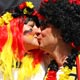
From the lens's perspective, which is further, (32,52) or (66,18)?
(32,52)

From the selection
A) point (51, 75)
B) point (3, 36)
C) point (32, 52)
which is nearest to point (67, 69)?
point (51, 75)

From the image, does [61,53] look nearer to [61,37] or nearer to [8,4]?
[61,37]

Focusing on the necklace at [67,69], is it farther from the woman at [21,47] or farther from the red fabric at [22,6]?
the red fabric at [22,6]

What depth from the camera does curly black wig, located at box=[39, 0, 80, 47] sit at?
160 cm

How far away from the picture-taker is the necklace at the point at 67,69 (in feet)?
5.24

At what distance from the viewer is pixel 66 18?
5.24ft

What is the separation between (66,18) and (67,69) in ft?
0.72

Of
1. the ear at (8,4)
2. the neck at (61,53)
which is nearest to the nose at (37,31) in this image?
the neck at (61,53)

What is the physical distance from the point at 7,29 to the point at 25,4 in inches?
5.8

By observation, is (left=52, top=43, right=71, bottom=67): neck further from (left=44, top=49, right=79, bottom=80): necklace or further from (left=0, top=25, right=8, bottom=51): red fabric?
(left=0, top=25, right=8, bottom=51): red fabric

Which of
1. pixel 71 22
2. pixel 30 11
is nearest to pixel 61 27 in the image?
pixel 71 22

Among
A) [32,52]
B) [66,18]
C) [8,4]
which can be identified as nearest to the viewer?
[66,18]

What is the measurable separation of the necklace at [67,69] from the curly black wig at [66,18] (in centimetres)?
6

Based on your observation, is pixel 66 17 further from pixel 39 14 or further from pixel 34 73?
pixel 34 73
